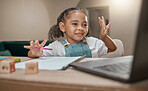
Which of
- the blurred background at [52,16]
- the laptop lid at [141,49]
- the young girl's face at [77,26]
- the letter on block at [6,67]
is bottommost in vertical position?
the letter on block at [6,67]

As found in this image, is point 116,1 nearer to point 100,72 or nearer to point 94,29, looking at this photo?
point 94,29

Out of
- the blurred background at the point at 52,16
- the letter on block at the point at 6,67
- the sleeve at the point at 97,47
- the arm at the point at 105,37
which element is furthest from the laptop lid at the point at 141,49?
the blurred background at the point at 52,16

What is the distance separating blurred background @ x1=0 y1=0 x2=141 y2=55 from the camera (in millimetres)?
2725

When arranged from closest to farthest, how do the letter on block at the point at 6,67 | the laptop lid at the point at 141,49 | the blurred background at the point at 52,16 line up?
the laptop lid at the point at 141,49, the letter on block at the point at 6,67, the blurred background at the point at 52,16

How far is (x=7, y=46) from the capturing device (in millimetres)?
2549

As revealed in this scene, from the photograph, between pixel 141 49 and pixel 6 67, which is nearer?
pixel 141 49

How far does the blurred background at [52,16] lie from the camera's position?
2725 mm

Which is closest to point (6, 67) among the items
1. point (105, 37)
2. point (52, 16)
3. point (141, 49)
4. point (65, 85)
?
point (65, 85)

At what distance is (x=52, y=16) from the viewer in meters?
2.95

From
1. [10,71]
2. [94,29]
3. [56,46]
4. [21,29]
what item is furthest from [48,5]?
[10,71]

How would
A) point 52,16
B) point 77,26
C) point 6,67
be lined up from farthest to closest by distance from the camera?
point 52,16, point 77,26, point 6,67

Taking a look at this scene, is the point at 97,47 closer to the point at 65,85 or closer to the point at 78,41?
the point at 78,41

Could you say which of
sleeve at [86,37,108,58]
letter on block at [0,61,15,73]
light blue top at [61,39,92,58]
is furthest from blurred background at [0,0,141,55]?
letter on block at [0,61,15,73]

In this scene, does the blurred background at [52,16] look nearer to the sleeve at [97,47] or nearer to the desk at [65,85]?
the sleeve at [97,47]
